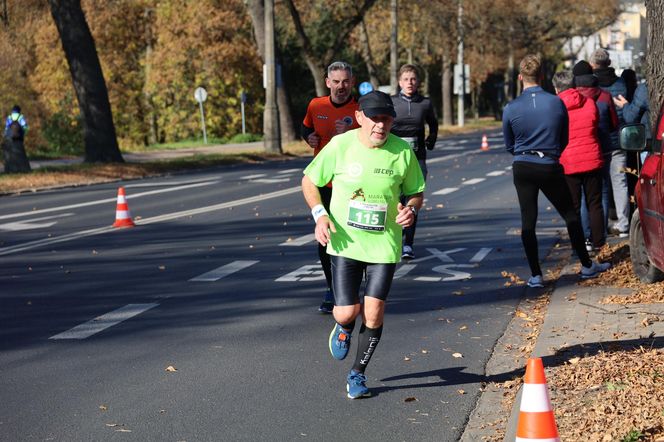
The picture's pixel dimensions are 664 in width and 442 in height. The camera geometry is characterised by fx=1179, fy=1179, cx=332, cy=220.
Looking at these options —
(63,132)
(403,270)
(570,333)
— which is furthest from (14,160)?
(63,132)

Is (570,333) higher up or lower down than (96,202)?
higher up

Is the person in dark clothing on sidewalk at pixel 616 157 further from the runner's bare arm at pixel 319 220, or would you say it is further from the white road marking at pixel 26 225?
the white road marking at pixel 26 225

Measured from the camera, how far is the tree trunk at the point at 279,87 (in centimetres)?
4334

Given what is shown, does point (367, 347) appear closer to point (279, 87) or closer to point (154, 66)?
point (279, 87)

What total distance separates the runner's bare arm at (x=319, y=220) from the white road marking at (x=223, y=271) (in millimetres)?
4783

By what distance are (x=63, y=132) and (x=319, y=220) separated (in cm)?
5537

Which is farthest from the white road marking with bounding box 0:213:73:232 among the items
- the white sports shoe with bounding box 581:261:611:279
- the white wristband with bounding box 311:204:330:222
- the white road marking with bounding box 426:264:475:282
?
the white wristband with bounding box 311:204:330:222

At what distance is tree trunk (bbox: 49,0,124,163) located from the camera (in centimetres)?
3155

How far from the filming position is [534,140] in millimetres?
9758

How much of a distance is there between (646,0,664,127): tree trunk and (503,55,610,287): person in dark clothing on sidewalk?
868 mm

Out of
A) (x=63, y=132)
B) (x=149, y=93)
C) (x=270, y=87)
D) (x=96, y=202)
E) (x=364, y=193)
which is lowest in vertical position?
(x=63, y=132)

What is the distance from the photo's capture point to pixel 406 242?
12609 millimetres

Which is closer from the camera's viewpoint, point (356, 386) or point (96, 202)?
point (356, 386)

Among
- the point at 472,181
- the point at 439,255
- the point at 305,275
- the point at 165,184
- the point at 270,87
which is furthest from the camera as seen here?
the point at 270,87
